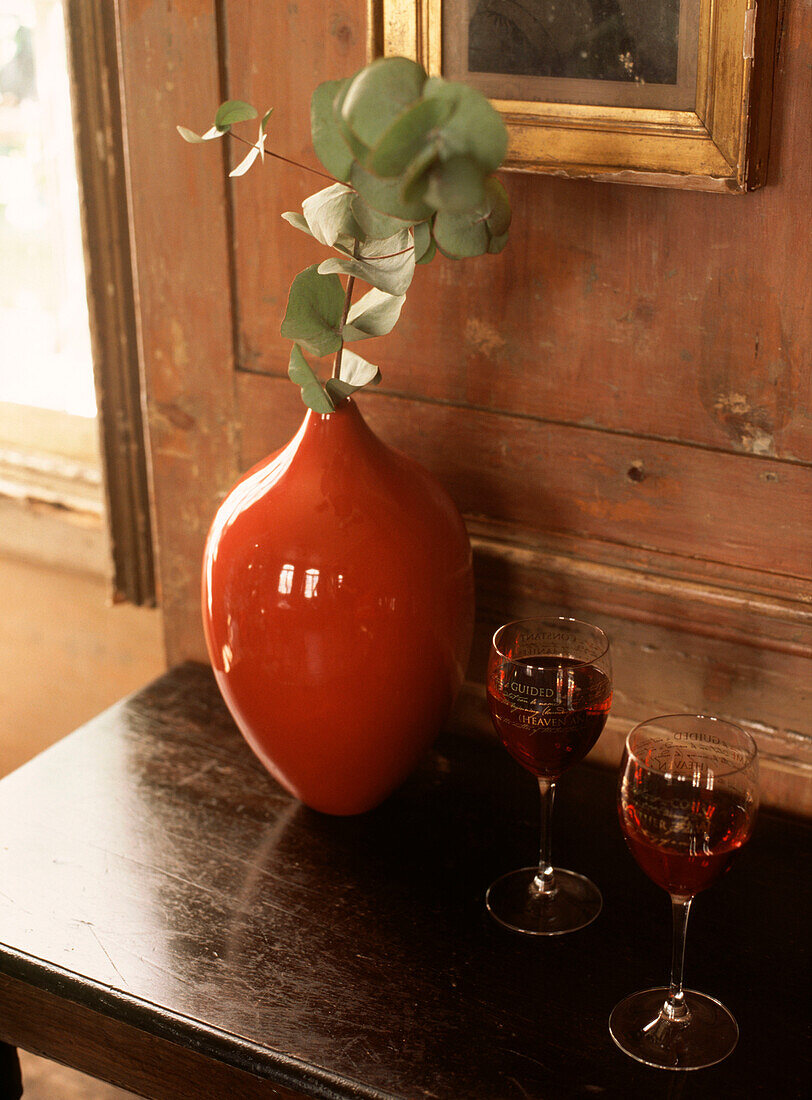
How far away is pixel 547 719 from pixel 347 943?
212mm

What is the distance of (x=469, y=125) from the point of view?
604 millimetres

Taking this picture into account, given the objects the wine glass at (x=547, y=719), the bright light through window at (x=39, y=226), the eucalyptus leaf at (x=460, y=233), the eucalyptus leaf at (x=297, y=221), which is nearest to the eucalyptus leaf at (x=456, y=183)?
the eucalyptus leaf at (x=460, y=233)

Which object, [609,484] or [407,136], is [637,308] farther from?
[407,136]

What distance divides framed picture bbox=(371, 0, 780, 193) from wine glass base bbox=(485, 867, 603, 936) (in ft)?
1.68

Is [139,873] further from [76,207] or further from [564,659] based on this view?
[76,207]

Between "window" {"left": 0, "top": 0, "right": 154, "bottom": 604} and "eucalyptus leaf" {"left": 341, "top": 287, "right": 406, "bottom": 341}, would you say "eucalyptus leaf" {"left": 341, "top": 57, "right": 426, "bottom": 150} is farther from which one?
"window" {"left": 0, "top": 0, "right": 154, "bottom": 604}

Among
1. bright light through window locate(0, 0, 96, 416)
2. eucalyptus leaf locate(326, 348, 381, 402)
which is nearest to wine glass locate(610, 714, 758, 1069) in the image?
eucalyptus leaf locate(326, 348, 381, 402)

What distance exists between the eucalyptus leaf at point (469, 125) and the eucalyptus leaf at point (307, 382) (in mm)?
240

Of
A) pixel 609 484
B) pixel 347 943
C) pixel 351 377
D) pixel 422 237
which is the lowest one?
pixel 347 943

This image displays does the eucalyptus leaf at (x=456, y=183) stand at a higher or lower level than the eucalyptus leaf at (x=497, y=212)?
higher

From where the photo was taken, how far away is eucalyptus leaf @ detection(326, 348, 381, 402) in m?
0.83

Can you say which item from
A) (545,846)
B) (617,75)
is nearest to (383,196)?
(617,75)

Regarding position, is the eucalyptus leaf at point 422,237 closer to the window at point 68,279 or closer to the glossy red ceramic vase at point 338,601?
the glossy red ceramic vase at point 338,601

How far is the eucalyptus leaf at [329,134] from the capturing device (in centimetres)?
71
